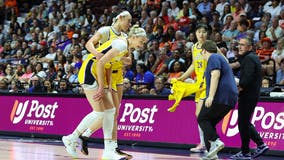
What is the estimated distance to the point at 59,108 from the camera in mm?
14992

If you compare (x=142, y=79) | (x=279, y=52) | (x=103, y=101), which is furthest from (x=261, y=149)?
(x=142, y=79)

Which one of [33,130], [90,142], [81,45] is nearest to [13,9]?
[81,45]

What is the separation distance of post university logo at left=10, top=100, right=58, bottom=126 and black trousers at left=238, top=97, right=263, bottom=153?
237 inches

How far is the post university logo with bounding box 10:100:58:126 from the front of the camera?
49.7ft

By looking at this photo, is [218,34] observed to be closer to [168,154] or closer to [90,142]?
[90,142]

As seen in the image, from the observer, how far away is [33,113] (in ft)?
50.9

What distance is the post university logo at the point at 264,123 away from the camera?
11.2m

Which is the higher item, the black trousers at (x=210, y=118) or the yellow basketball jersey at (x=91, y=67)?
the yellow basketball jersey at (x=91, y=67)

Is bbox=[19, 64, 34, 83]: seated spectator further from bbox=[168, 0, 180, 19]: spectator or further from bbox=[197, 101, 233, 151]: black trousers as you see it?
bbox=[197, 101, 233, 151]: black trousers

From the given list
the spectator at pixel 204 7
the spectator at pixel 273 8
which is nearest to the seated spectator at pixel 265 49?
the spectator at pixel 273 8

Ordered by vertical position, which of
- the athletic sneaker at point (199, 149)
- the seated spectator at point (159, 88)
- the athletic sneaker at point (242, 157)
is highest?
the seated spectator at point (159, 88)

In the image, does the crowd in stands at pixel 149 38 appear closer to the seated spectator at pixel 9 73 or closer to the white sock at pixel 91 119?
the seated spectator at pixel 9 73

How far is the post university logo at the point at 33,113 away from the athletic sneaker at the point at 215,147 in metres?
6.44

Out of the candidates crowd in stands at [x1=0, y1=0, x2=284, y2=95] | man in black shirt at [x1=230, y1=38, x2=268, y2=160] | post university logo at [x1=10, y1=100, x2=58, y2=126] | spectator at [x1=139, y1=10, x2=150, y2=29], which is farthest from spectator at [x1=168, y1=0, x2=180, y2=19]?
→ man in black shirt at [x1=230, y1=38, x2=268, y2=160]
